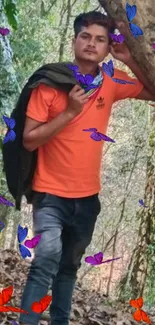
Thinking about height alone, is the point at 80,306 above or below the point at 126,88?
below

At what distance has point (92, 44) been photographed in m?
2.91

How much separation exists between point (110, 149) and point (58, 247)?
13619mm

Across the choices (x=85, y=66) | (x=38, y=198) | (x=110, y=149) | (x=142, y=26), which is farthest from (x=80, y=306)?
(x=110, y=149)

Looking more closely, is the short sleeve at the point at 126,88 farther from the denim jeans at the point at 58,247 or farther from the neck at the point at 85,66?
the denim jeans at the point at 58,247

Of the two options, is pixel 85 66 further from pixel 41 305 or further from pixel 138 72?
pixel 41 305

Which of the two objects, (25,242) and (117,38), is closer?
(25,242)

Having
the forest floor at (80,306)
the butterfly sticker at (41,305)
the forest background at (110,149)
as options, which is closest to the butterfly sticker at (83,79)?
the butterfly sticker at (41,305)

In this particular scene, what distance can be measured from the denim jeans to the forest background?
149 cm

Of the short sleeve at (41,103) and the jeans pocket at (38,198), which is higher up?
the short sleeve at (41,103)

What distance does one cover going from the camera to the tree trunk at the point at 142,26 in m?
2.67

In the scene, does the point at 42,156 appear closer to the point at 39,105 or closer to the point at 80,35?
the point at 39,105

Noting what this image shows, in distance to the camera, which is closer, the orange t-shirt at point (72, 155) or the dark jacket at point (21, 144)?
the dark jacket at point (21, 144)

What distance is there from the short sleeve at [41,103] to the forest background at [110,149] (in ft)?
4.01

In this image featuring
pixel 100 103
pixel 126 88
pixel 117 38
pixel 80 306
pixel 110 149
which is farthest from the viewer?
pixel 110 149
